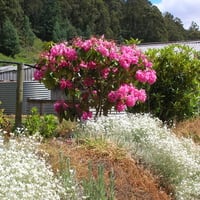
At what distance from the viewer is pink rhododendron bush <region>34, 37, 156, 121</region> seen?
8.43 metres

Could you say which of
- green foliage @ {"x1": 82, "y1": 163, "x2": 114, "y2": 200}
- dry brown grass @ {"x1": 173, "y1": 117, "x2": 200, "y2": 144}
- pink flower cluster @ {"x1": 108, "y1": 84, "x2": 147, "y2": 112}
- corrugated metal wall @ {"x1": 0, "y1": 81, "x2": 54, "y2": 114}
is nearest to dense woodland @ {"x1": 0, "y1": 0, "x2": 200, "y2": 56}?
corrugated metal wall @ {"x1": 0, "y1": 81, "x2": 54, "y2": 114}

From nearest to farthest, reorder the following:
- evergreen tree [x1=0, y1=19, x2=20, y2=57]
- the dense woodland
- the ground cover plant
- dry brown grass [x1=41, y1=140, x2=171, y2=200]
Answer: the ground cover plant
dry brown grass [x1=41, y1=140, x2=171, y2=200]
evergreen tree [x1=0, y1=19, x2=20, y2=57]
the dense woodland

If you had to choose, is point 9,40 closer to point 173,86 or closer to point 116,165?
point 173,86

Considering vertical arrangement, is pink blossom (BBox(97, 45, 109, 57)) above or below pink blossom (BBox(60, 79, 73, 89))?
above

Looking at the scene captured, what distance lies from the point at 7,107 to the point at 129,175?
20927 millimetres

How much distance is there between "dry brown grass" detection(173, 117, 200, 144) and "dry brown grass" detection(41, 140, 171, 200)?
9.09 ft

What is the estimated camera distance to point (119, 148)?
6.57 meters

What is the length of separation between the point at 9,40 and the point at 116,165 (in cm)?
8371

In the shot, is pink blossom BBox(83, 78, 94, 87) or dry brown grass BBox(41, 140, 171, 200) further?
pink blossom BBox(83, 78, 94, 87)

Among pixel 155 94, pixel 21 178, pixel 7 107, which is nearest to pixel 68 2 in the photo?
pixel 7 107

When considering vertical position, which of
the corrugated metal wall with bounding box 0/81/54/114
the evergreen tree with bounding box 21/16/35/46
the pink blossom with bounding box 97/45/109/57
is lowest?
the corrugated metal wall with bounding box 0/81/54/114

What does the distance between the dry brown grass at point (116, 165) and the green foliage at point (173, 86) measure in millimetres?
4980

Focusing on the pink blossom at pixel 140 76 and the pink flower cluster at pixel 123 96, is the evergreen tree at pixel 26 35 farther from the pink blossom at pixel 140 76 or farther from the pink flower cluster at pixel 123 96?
the pink flower cluster at pixel 123 96

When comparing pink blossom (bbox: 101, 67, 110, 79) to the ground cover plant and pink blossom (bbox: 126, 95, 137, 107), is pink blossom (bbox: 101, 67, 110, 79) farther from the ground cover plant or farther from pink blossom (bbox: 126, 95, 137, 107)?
the ground cover plant
